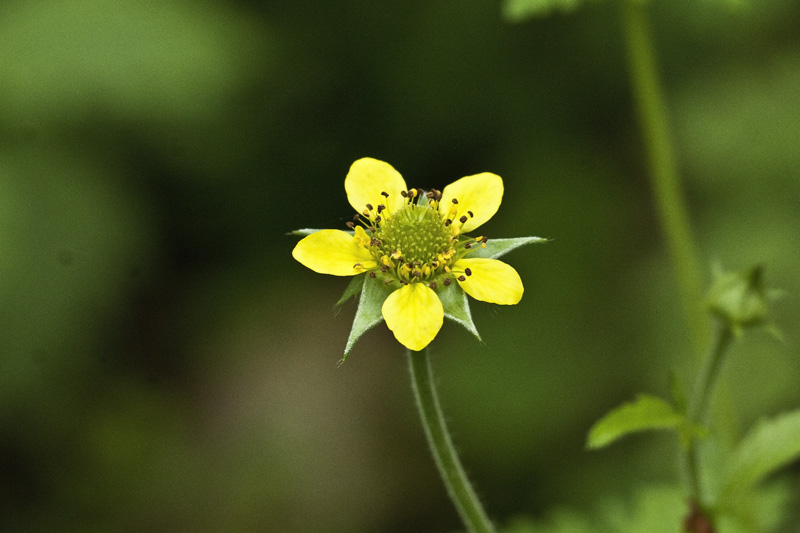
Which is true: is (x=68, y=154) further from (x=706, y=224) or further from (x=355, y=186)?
(x=706, y=224)

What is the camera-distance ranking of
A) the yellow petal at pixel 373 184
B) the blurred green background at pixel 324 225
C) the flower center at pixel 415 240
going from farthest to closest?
the blurred green background at pixel 324 225 → the yellow petal at pixel 373 184 → the flower center at pixel 415 240

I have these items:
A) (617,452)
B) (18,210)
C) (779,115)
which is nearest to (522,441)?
(617,452)

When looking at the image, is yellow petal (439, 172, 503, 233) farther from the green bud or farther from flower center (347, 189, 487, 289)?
the green bud

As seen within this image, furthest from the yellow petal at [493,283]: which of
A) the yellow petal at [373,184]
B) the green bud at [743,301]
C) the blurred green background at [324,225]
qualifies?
the blurred green background at [324,225]

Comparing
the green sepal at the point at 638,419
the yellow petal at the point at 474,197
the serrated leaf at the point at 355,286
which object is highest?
the yellow petal at the point at 474,197

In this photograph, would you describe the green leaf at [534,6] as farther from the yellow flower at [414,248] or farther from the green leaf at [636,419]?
the green leaf at [636,419]

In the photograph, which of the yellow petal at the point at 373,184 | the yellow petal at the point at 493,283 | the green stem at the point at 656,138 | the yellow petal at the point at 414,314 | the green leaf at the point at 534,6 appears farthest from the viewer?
Result: the green stem at the point at 656,138

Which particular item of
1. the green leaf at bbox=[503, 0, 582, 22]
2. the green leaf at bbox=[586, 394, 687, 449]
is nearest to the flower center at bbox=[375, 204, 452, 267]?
the green leaf at bbox=[586, 394, 687, 449]
